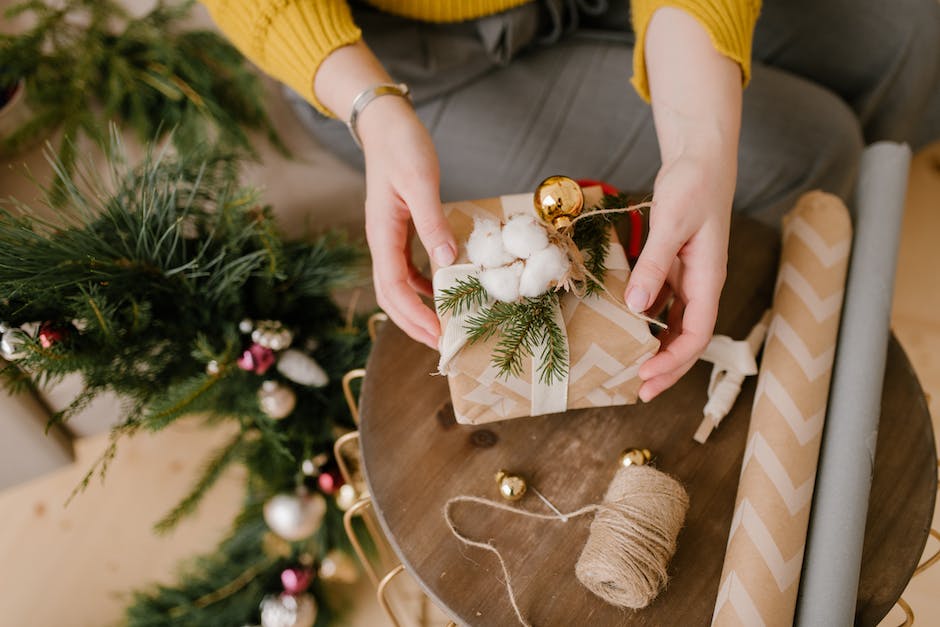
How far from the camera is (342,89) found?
766mm

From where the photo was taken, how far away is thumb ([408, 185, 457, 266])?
2.10ft

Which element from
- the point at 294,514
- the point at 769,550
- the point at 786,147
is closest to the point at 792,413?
the point at 769,550

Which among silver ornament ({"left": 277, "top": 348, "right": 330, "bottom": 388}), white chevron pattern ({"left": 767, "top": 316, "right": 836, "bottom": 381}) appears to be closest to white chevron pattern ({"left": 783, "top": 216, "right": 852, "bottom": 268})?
white chevron pattern ({"left": 767, "top": 316, "right": 836, "bottom": 381})

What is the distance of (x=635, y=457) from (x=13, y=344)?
2.46 feet

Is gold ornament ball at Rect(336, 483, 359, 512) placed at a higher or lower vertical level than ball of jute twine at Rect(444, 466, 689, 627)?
lower

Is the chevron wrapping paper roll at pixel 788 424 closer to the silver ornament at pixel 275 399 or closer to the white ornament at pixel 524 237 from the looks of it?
the white ornament at pixel 524 237

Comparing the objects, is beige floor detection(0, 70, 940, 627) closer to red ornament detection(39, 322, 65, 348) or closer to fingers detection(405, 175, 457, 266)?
red ornament detection(39, 322, 65, 348)

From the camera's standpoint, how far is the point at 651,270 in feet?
2.02

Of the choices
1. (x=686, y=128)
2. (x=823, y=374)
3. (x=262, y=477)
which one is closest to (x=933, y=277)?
(x=823, y=374)

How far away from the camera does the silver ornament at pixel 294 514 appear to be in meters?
1.04

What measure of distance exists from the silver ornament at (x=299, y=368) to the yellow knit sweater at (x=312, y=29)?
39 cm

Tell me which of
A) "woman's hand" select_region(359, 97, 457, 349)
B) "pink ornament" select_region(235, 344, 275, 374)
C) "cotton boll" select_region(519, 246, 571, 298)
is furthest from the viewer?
"pink ornament" select_region(235, 344, 275, 374)

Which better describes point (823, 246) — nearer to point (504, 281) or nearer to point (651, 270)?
point (651, 270)

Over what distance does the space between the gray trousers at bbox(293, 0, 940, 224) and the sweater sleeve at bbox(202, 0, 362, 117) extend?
0.65 ft
